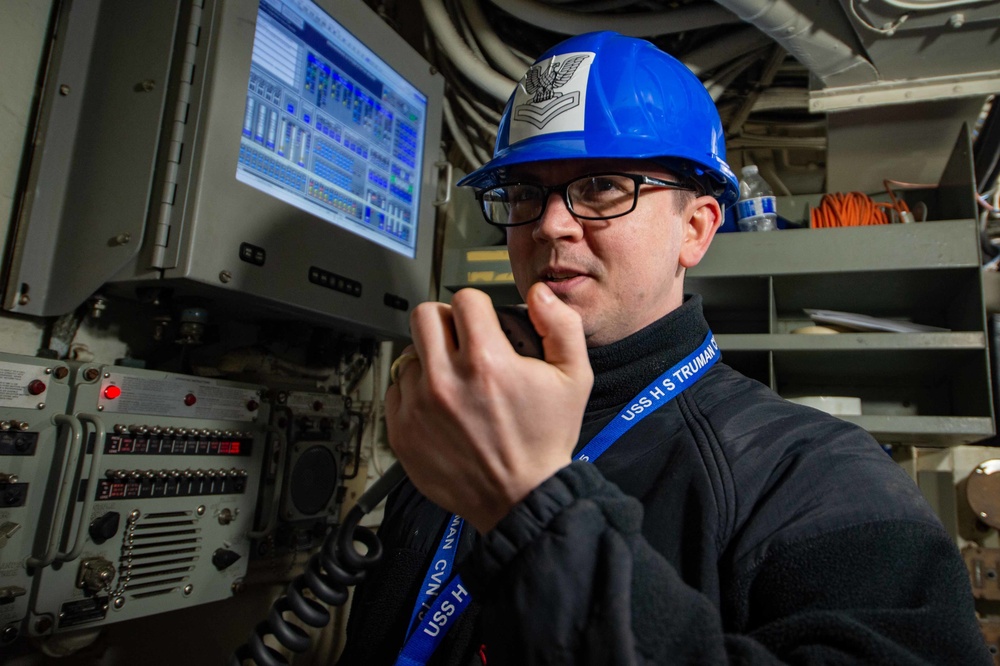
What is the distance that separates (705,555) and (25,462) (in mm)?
1046

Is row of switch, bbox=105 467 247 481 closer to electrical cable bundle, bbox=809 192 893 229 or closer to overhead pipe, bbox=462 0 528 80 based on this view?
overhead pipe, bbox=462 0 528 80

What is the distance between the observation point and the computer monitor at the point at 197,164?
3.88 ft

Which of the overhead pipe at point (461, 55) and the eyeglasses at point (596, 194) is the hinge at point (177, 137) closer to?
the eyeglasses at point (596, 194)

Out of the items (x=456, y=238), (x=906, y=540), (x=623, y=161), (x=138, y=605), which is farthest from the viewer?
(x=456, y=238)

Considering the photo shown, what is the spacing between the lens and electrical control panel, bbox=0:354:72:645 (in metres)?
1.01

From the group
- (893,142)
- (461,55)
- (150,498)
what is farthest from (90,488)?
(893,142)

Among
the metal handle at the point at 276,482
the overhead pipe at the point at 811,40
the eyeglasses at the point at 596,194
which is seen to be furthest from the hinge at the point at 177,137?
the overhead pipe at the point at 811,40

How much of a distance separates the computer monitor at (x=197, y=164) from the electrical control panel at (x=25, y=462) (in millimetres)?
207

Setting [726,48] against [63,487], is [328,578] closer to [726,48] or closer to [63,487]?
[63,487]

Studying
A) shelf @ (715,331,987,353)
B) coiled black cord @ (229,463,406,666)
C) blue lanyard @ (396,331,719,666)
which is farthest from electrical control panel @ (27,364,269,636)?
shelf @ (715,331,987,353)

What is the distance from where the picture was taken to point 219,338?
1.54 metres

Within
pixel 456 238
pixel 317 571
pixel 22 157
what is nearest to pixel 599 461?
pixel 317 571

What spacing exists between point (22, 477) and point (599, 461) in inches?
36.1

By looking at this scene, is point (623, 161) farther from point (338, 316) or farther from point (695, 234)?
point (338, 316)
